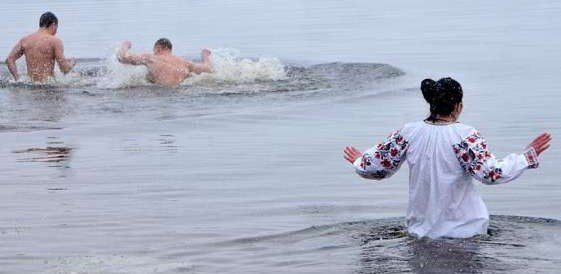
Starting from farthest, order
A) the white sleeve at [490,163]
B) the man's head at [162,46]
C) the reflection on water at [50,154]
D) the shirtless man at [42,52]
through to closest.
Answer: the shirtless man at [42,52] → the man's head at [162,46] → the reflection on water at [50,154] → the white sleeve at [490,163]

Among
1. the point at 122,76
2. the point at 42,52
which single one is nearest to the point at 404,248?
the point at 122,76

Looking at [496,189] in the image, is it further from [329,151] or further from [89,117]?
[89,117]

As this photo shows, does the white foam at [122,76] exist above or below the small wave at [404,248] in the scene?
below

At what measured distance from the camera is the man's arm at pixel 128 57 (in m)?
17.1

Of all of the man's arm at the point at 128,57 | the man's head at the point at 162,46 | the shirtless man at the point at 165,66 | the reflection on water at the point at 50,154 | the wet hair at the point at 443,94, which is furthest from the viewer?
the man's head at the point at 162,46

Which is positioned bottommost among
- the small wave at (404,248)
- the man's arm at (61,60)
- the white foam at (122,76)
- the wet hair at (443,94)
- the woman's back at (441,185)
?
the white foam at (122,76)

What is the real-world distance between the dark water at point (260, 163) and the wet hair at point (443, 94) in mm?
881

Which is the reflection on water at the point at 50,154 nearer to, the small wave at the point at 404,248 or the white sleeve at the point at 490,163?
the small wave at the point at 404,248

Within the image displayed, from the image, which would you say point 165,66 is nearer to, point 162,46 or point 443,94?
point 162,46

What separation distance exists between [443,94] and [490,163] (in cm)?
50

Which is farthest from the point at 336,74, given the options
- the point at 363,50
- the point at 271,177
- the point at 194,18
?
the point at 194,18

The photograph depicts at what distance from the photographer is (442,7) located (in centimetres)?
4025

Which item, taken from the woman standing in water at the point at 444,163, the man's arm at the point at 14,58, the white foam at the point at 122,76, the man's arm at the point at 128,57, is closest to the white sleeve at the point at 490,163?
the woman standing in water at the point at 444,163

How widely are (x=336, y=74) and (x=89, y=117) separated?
18.4 feet
